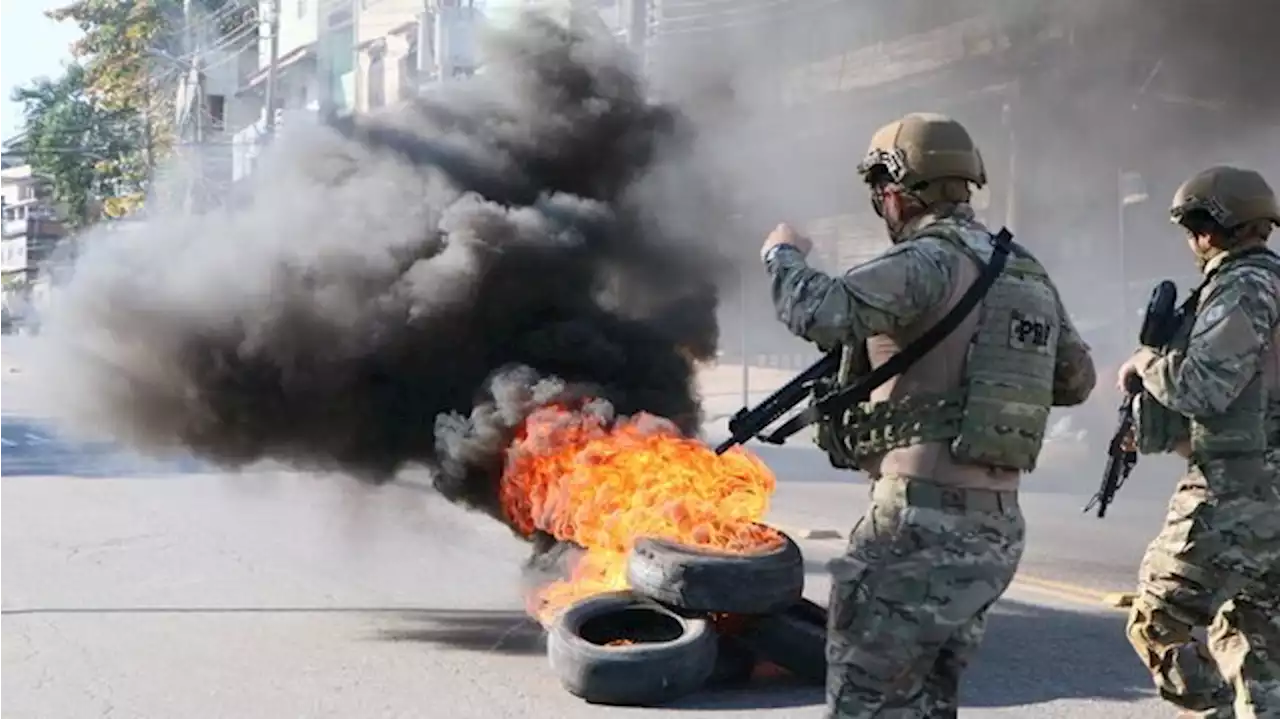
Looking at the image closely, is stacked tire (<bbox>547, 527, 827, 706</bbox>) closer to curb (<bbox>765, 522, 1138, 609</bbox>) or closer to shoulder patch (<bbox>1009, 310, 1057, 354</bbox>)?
curb (<bbox>765, 522, 1138, 609</bbox>)

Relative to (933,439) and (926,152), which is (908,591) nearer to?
(933,439)

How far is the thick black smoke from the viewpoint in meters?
6.59

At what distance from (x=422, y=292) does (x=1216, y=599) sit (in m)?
3.72

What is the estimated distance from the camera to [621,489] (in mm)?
5699

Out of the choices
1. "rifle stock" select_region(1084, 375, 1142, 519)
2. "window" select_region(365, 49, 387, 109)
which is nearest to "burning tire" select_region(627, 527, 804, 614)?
"rifle stock" select_region(1084, 375, 1142, 519)

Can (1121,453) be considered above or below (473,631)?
above

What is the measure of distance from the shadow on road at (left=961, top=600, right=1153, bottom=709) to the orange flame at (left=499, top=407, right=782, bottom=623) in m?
0.94

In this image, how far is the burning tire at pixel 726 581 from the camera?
5109 mm

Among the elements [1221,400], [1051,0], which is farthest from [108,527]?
[1051,0]

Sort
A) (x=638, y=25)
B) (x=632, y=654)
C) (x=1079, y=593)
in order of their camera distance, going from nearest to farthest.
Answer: (x=632, y=654), (x=1079, y=593), (x=638, y=25)

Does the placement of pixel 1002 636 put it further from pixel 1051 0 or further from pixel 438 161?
pixel 1051 0

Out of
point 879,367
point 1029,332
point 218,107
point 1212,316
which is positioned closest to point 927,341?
A: point 879,367

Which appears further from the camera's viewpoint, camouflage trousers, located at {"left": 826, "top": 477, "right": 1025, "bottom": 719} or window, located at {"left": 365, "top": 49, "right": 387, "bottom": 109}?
window, located at {"left": 365, "top": 49, "right": 387, "bottom": 109}

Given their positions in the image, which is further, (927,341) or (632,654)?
(632,654)
